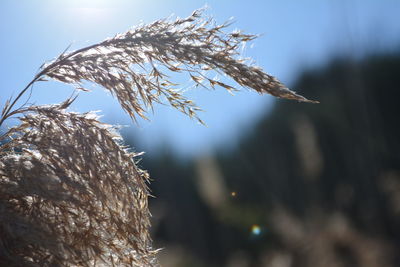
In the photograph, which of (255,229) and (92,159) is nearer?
(92,159)

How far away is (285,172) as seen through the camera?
8273mm

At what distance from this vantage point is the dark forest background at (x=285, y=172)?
614 cm

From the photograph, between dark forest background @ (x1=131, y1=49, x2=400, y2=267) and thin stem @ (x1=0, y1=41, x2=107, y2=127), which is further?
dark forest background @ (x1=131, y1=49, x2=400, y2=267)

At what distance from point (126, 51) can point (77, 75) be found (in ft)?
0.77

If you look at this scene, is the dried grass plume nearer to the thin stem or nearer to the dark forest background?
the thin stem

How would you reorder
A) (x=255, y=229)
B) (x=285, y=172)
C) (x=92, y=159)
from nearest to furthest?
(x=92, y=159) < (x=255, y=229) < (x=285, y=172)

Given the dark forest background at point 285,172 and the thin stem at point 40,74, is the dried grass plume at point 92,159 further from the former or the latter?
the dark forest background at point 285,172

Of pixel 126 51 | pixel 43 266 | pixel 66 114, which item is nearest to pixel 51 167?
pixel 66 114

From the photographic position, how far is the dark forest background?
20.1 feet

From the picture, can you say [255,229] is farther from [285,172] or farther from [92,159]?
[92,159]

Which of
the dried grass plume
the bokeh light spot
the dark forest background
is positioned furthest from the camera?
the bokeh light spot

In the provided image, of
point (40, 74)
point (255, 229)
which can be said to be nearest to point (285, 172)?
point (255, 229)

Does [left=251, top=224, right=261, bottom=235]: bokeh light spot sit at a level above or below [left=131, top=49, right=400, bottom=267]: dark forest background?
below

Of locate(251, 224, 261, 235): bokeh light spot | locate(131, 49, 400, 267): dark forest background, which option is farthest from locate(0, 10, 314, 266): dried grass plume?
locate(251, 224, 261, 235): bokeh light spot
